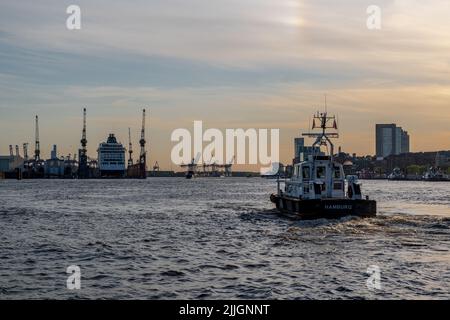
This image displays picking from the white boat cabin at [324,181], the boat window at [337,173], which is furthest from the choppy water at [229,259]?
the boat window at [337,173]

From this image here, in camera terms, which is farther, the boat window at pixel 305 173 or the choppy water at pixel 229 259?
the boat window at pixel 305 173

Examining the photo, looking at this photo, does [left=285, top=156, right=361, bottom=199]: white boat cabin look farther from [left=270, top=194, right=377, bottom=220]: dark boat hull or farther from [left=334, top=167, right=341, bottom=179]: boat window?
[left=270, top=194, right=377, bottom=220]: dark boat hull

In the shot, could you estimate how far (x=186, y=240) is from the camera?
40.8m

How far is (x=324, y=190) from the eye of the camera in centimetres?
5362

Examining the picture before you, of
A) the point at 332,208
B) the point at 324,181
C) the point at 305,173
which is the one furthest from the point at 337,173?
the point at 332,208

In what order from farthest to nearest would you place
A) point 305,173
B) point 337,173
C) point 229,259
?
1. point 305,173
2. point 337,173
3. point 229,259

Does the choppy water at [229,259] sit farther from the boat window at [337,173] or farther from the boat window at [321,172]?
the boat window at [321,172]

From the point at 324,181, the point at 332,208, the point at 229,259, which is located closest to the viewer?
the point at 229,259

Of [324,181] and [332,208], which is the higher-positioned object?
[324,181]

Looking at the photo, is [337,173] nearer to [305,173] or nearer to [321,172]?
[321,172]

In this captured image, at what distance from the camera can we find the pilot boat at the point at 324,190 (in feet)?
165

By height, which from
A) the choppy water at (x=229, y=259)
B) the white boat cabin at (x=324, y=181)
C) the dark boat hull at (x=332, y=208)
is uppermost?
the white boat cabin at (x=324, y=181)
